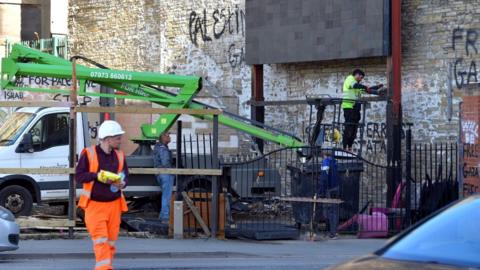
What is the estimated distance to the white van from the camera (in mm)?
15914

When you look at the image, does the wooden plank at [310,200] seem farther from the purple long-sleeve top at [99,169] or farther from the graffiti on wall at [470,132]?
the purple long-sleeve top at [99,169]

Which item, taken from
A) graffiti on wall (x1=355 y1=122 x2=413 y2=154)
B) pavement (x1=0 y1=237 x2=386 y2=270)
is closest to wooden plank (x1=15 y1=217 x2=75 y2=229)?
pavement (x1=0 y1=237 x2=386 y2=270)

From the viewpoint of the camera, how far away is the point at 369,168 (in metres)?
19.2

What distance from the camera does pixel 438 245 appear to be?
5621 millimetres

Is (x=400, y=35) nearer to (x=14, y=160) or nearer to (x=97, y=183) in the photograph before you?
(x=14, y=160)

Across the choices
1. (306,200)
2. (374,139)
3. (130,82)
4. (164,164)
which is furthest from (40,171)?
(374,139)

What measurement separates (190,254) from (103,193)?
3884 mm

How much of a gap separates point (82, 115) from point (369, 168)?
633 centimetres

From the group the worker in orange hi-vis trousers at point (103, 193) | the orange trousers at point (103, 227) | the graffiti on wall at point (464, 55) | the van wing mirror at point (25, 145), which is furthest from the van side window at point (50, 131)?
the graffiti on wall at point (464, 55)

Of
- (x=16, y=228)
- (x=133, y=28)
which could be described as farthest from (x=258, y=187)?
(x=133, y=28)

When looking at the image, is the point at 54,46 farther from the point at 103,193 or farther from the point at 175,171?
the point at 103,193

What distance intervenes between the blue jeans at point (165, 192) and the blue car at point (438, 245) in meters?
11.1

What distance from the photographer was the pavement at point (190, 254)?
39.4 feet

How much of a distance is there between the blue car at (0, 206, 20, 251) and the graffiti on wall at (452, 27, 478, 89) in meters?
10.8
